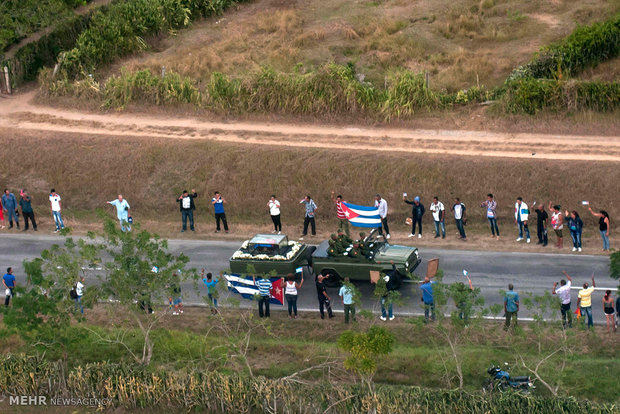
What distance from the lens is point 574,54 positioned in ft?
134

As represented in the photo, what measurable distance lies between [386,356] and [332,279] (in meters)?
4.77

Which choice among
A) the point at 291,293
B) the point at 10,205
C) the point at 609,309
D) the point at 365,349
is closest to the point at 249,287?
the point at 291,293

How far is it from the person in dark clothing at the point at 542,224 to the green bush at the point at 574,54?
10730 mm

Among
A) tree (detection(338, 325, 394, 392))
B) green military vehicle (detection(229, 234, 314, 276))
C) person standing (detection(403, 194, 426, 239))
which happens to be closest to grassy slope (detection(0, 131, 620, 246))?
person standing (detection(403, 194, 426, 239))

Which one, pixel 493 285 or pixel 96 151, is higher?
pixel 96 151

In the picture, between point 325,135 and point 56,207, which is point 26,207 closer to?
point 56,207

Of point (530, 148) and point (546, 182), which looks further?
point (530, 148)

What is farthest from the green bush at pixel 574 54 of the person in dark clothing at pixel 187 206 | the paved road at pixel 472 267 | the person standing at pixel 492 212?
the person in dark clothing at pixel 187 206

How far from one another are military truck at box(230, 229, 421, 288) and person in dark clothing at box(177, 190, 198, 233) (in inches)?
214

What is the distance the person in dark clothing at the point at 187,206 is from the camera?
33.9m

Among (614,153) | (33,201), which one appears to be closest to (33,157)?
(33,201)

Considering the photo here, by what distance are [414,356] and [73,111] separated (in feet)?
78.7

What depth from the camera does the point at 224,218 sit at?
34312mm

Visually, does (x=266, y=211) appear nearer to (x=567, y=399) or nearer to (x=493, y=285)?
(x=493, y=285)
